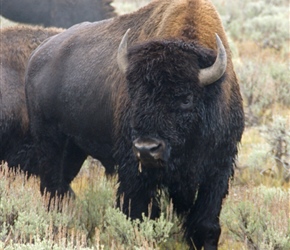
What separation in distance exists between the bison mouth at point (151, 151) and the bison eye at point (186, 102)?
0.33m

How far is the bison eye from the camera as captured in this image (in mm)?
4848

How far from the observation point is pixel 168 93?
4789 millimetres

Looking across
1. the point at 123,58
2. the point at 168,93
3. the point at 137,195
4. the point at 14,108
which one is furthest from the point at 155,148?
the point at 14,108

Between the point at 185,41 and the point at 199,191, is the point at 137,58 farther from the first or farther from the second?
the point at 199,191

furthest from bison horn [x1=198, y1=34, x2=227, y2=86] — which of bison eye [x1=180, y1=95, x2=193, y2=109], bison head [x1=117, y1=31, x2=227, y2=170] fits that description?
bison eye [x1=180, y1=95, x2=193, y2=109]

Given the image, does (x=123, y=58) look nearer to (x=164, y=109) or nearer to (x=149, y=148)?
(x=164, y=109)

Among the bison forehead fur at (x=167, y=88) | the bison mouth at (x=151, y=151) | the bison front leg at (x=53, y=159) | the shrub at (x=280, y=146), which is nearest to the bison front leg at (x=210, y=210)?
the bison forehead fur at (x=167, y=88)

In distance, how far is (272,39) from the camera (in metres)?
14.8

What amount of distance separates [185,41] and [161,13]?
729 mm

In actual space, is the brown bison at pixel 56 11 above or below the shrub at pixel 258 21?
above

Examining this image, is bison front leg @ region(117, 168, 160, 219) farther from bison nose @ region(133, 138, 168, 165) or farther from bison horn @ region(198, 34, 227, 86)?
bison horn @ region(198, 34, 227, 86)

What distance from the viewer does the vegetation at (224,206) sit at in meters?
4.87

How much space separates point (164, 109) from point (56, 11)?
7876 millimetres

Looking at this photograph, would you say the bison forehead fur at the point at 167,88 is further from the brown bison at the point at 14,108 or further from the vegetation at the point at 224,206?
the brown bison at the point at 14,108
